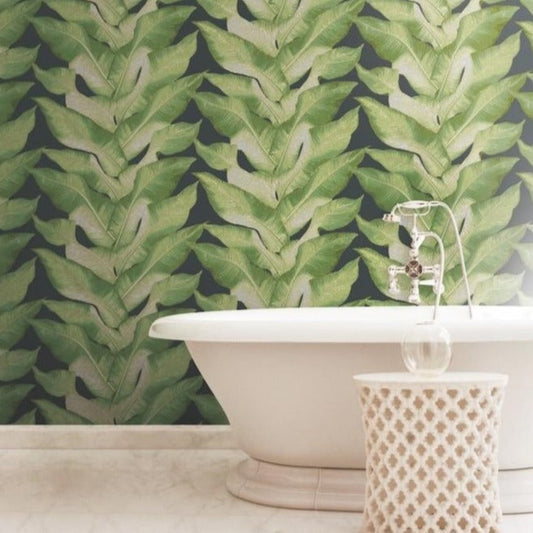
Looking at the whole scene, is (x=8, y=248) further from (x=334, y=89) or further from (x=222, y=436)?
(x=334, y=89)

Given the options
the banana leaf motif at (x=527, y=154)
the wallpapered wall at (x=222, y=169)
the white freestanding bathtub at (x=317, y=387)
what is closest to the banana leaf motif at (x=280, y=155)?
the wallpapered wall at (x=222, y=169)

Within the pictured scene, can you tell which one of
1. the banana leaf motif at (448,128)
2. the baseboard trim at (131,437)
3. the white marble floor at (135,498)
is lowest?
the baseboard trim at (131,437)

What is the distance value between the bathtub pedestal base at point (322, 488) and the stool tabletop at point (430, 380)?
0.39 m

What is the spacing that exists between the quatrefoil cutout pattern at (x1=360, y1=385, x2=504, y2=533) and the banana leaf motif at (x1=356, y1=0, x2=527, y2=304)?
1.29m

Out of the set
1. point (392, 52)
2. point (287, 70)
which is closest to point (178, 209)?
point (287, 70)

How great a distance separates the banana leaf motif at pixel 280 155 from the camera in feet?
11.2

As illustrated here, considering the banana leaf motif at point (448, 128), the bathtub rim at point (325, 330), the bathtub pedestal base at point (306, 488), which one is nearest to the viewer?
the bathtub rim at point (325, 330)

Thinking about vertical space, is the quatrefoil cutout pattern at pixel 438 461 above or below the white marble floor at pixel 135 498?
above

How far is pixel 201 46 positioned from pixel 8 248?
1.04m

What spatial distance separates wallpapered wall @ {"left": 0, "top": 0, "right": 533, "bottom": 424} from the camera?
341 cm

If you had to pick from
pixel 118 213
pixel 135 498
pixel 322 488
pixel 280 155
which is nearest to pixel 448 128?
pixel 280 155

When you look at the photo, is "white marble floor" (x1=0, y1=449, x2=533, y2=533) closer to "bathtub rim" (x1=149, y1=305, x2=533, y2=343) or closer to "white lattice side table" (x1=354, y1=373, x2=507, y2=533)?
"white lattice side table" (x1=354, y1=373, x2=507, y2=533)

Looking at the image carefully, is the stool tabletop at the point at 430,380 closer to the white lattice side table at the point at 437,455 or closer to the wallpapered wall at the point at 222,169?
the white lattice side table at the point at 437,455

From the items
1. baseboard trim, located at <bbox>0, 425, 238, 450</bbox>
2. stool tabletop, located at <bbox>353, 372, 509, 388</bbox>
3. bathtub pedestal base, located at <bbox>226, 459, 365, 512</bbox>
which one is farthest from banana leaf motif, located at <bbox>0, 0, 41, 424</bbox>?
stool tabletop, located at <bbox>353, 372, 509, 388</bbox>
